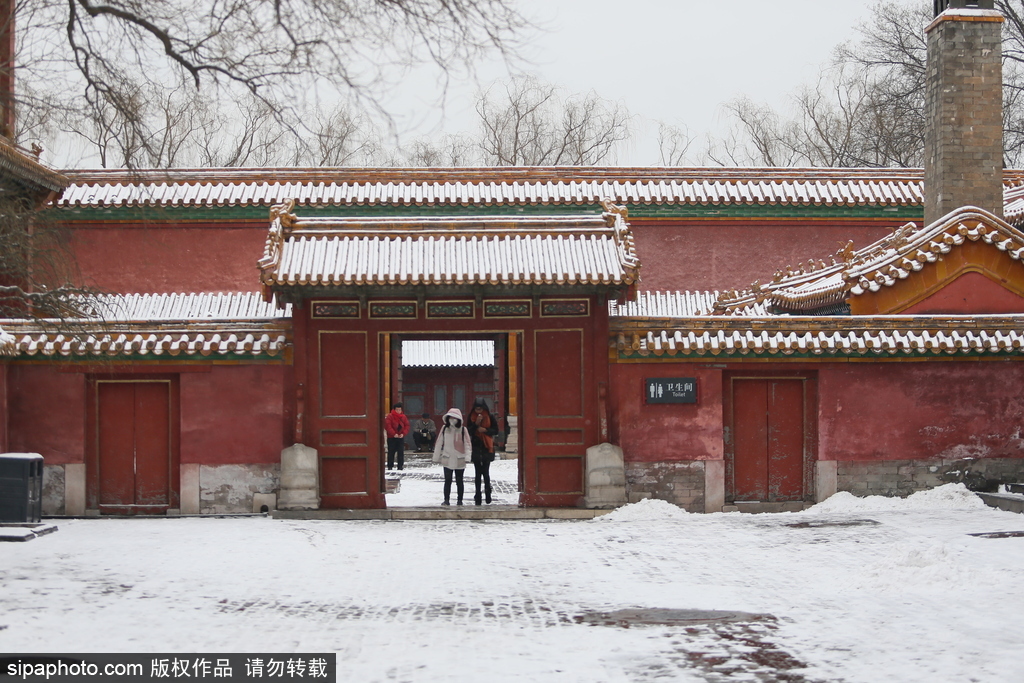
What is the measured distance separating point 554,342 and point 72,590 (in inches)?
278

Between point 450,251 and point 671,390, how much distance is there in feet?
11.3

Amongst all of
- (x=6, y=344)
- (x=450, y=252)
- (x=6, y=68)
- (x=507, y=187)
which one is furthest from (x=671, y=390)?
(x=6, y=68)

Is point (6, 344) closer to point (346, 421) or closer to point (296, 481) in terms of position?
point (296, 481)

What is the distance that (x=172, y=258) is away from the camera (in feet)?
65.1

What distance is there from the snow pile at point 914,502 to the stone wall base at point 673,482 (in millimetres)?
1478

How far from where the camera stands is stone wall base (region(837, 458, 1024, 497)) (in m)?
14.4

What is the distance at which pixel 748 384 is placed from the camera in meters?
14.6

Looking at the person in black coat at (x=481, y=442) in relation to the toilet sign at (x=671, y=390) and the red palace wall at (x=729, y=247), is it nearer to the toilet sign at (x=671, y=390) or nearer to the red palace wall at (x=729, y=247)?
the toilet sign at (x=671, y=390)

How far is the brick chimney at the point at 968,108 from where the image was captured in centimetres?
1678

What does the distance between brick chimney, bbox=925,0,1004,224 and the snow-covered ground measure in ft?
18.5

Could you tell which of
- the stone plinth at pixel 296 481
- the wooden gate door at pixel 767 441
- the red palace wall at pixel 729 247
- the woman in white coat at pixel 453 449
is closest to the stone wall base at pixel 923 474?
the wooden gate door at pixel 767 441

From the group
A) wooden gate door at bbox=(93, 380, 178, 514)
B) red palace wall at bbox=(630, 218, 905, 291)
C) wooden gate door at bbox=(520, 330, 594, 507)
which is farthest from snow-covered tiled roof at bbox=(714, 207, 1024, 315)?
wooden gate door at bbox=(93, 380, 178, 514)

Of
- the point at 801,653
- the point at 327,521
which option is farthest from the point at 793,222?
the point at 801,653

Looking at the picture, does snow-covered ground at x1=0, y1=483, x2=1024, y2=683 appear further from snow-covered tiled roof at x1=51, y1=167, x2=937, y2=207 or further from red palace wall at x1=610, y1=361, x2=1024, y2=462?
snow-covered tiled roof at x1=51, y1=167, x2=937, y2=207
